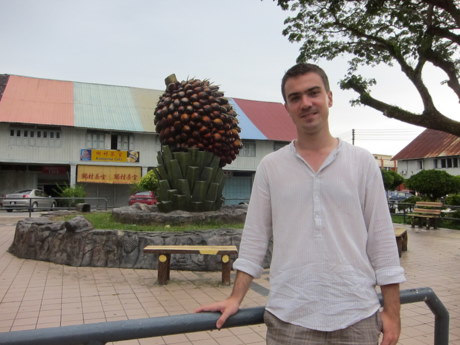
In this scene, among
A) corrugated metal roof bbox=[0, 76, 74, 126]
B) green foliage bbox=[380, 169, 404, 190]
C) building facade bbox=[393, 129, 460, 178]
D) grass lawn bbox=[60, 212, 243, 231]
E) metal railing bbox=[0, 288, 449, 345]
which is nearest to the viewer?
metal railing bbox=[0, 288, 449, 345]

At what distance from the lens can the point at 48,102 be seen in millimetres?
24578

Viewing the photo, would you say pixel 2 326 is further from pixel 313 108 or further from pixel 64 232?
pixel 313 108

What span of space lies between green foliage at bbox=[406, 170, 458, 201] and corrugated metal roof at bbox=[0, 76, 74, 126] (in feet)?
62.5

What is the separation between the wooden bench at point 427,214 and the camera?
1399cm

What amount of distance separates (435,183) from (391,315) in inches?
675

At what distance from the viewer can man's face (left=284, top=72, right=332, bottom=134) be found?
1671 mm

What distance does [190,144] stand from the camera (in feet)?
27.1

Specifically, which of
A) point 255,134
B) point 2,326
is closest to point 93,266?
point 2,326

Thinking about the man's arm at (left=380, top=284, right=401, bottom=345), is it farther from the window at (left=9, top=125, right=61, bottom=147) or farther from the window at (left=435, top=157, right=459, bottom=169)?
the window at (left=435, top=157, right=459, bottom=169)

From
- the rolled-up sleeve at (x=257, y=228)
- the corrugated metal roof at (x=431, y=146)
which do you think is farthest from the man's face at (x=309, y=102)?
the corrugated metal roof at (x=431, y=146)

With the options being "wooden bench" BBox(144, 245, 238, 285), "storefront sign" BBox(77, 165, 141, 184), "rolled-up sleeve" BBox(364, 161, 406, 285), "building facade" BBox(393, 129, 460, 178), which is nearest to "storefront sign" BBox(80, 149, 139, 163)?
"storefront sign" BBox(77, 165, 141, 184)

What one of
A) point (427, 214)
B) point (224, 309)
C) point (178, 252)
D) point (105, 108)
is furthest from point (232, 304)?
point (105, 108)

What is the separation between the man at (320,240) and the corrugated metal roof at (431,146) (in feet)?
116

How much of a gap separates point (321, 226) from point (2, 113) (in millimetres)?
25086
